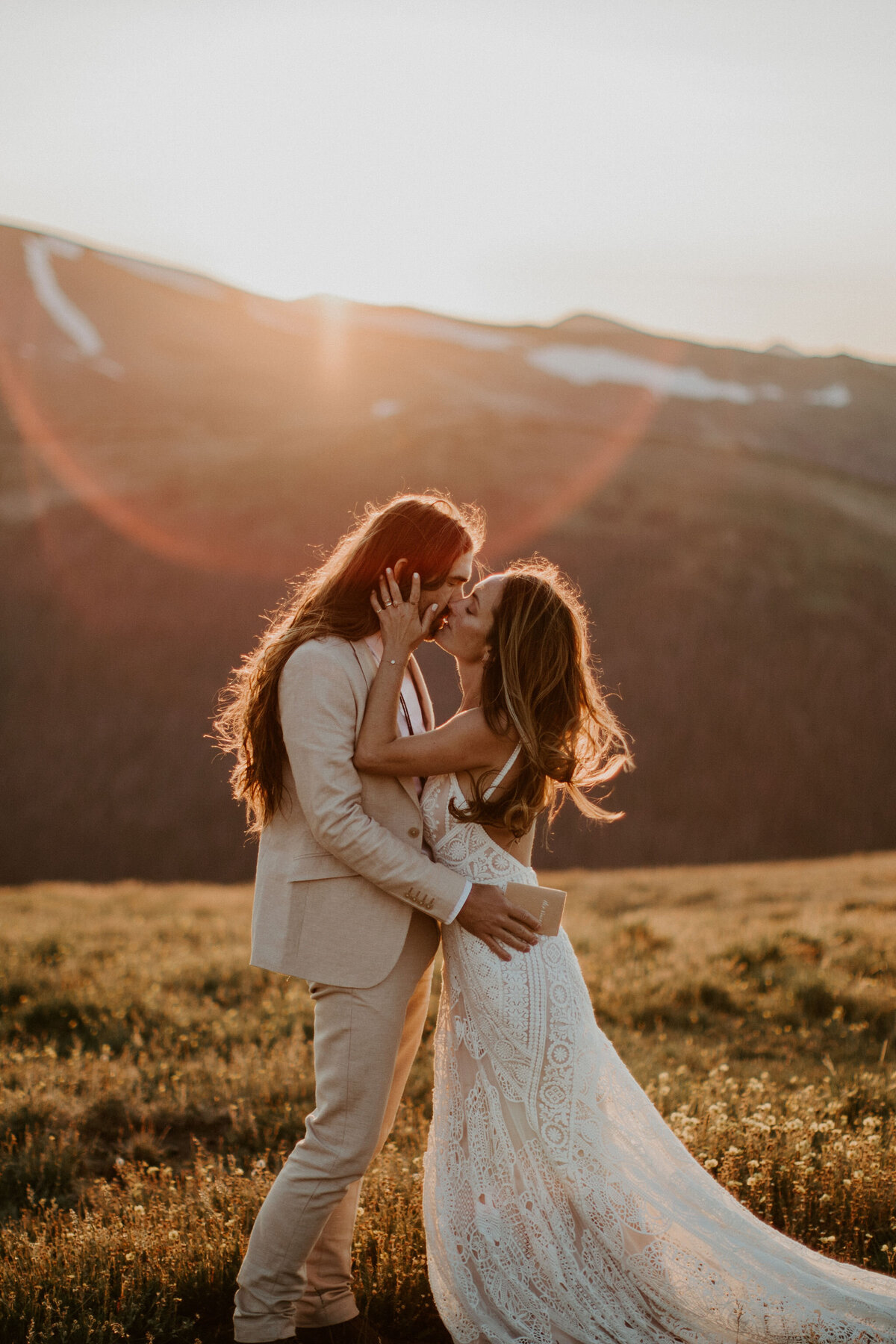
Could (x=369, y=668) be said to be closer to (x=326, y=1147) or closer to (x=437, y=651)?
(x=326, y=1147)

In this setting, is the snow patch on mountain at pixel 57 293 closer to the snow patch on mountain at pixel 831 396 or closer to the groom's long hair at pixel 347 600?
the snow patch on mountain at pixel 831 396

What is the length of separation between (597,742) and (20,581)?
87.1ft

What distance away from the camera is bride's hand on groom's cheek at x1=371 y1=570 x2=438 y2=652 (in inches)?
115

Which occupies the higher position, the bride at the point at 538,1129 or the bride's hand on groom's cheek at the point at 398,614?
the bride's hand on groom's cheek at the point at 398,614

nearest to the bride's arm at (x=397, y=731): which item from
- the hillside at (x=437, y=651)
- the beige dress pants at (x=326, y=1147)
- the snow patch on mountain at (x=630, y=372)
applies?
the beige dress pants at (x=326, y=1147)

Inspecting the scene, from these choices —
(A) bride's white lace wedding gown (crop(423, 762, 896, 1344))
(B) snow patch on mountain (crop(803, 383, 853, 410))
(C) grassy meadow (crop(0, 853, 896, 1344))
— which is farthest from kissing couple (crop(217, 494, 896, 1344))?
(B) snow patch on mountain (crop(803, 383, 853, 410))

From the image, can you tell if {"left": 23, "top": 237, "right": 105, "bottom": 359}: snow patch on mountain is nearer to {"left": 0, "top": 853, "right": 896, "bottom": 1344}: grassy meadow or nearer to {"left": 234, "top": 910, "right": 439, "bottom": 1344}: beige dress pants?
{"left": 0, "top": 853, "right": 896, "bottom": 1344}: grassy meadow

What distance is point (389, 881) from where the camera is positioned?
111 inches

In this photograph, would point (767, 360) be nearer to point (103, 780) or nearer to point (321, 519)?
point (321, 519)

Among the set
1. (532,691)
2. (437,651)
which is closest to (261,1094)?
(532,691)

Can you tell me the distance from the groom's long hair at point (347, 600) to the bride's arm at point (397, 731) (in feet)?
0.28

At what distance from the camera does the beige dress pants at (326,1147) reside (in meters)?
2.79

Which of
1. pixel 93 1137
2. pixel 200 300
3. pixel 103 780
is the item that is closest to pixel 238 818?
pixel 103 780

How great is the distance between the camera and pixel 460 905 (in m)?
2.89
